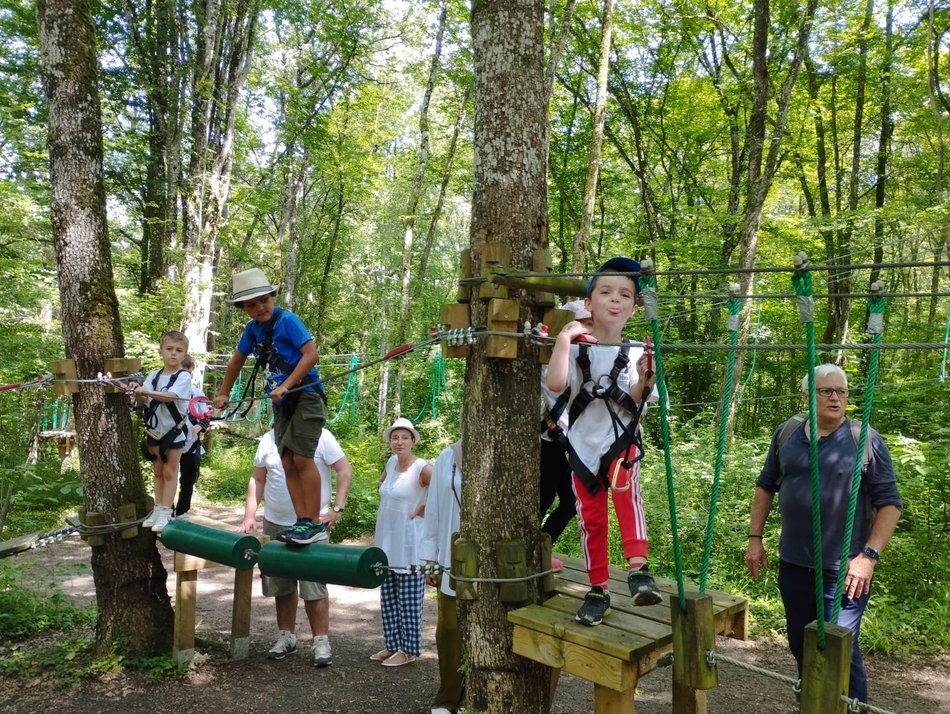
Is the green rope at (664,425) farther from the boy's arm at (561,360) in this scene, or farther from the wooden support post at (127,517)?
the wooden support post at (127,517)

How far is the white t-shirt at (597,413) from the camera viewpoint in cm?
259

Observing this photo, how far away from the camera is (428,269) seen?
71.3ft

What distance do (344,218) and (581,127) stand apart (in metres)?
8.23

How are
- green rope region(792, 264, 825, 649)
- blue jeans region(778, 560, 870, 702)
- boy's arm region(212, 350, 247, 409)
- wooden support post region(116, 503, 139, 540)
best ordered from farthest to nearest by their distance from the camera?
wooden support post region(116, 503, 139, 540) → boy's arm region(212, 350, 247, 409) → blue jeans region(778, 560, 870, 702) → green rope region(792, 264, 825, 649)

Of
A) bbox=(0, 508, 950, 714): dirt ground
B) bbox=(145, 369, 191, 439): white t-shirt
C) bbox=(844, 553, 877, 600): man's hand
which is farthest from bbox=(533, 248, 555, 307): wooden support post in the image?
bbox=(145, 369, 191, 439): white t-shirt

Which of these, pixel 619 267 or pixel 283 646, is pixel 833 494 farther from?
pixel 283 646

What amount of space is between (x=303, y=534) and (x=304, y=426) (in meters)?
0.62

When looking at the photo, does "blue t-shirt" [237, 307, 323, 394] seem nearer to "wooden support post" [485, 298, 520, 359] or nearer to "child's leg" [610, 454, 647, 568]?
"wooden support post" [485, 298, 520, 359]

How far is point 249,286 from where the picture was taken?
3500 mm

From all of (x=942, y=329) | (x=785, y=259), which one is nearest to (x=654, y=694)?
→ (x=785, y=259)

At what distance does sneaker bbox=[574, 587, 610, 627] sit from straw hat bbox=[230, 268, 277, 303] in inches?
86.8

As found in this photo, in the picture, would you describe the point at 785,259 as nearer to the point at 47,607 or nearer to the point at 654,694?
the point at 654,694

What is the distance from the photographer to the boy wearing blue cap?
2.57 meters

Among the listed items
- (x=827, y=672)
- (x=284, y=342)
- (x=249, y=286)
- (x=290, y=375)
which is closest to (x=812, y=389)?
(x=827, y=672)
